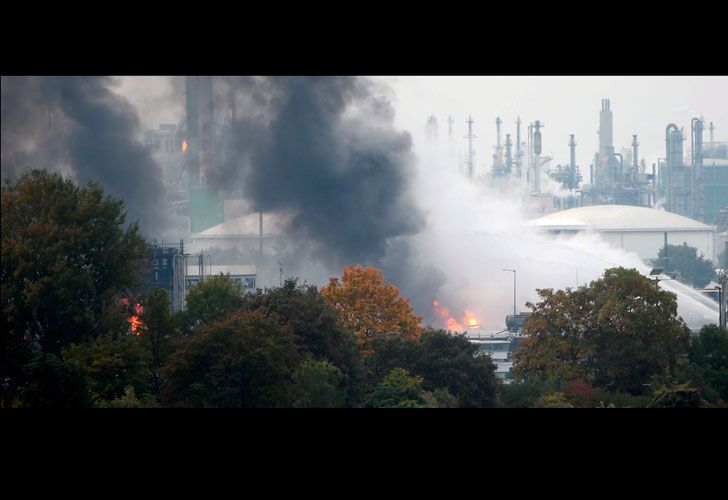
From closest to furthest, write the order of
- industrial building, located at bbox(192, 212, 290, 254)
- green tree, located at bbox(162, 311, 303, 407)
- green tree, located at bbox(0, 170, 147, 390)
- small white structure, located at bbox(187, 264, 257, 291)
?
green tree, located at bbox(162, 311, 303, 407) < green tree, located at bbox(0, 170, 147, 390) < small white structure, located at bbox(187, 264, 257, 291) < industrial building, located at bbox(192, 212, 290, 254)

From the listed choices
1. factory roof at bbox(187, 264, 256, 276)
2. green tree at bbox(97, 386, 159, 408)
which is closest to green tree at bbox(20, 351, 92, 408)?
green tree at bbox(97, 386, 159, 408)

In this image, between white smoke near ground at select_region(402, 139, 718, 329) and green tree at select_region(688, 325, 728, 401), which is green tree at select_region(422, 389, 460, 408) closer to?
green tree at select_region(688, 325, 728, 401)

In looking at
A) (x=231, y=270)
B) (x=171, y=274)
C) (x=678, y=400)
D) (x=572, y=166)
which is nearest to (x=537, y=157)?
(x=572, y=166)

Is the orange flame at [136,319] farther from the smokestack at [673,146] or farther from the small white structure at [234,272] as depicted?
the smokestack at [673,146]

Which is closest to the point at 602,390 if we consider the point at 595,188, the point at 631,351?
the point at 631,351

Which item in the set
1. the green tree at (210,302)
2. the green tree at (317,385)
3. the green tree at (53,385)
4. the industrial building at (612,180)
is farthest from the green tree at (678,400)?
the industrial building at (612,180)
